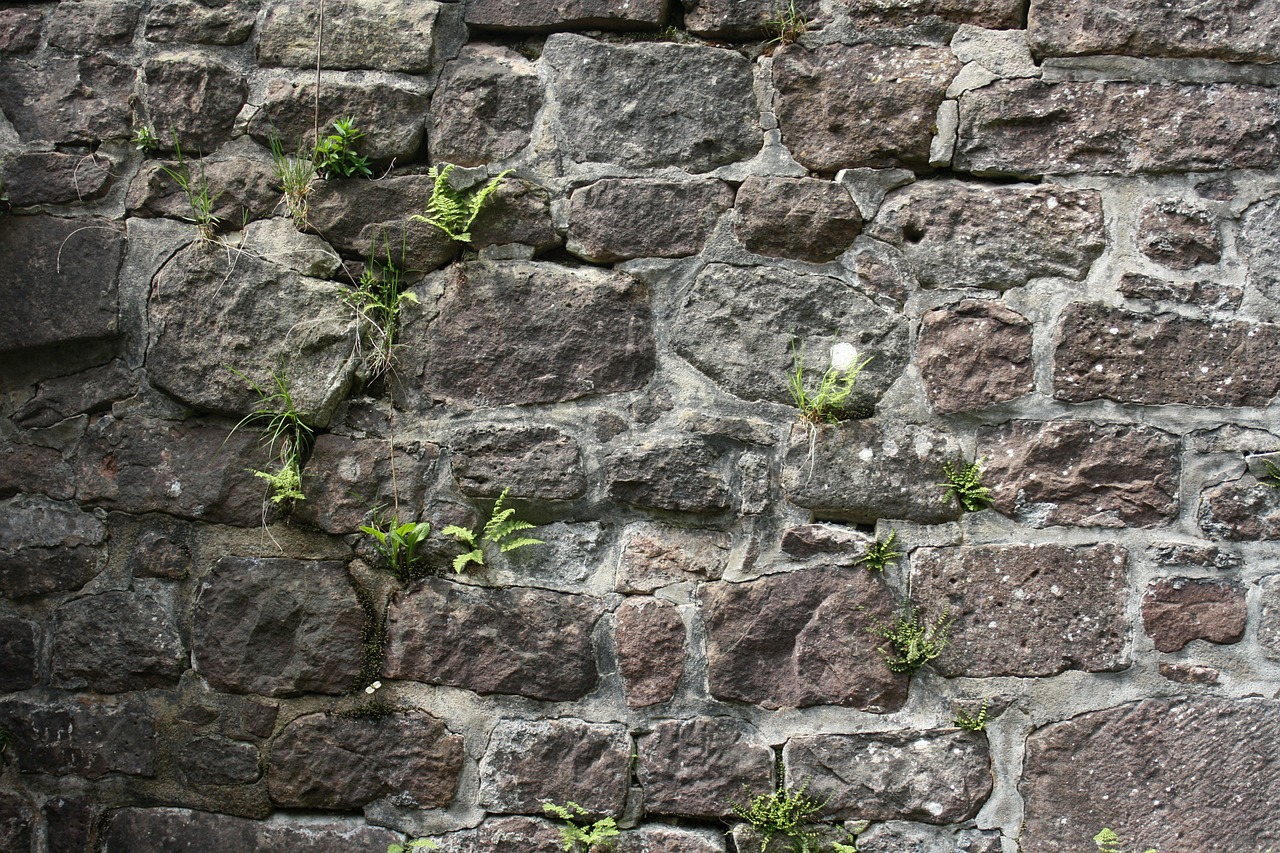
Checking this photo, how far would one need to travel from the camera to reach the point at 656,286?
219cm

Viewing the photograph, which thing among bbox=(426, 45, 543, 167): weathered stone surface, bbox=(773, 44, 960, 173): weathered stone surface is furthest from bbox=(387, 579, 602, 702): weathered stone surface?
bbox=(773, 44, 960, 173): weathered stone surface

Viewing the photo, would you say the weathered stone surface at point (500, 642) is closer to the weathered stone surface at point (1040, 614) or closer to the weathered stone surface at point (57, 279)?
the weathered stone surface at point (1040, 614)

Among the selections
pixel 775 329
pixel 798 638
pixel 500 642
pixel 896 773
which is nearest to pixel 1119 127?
pixel 775 329

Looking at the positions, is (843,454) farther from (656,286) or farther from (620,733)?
(620,733)

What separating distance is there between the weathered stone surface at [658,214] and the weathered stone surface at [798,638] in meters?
0.80

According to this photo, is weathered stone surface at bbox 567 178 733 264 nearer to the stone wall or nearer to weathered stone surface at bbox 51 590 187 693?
the stone wall

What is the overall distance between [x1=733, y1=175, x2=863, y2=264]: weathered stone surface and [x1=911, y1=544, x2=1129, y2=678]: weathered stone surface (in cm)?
79

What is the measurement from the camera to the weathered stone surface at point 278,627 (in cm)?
213

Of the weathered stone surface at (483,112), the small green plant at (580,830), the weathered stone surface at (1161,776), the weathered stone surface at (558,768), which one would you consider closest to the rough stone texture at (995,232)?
the weathered stone surface at (483,112)

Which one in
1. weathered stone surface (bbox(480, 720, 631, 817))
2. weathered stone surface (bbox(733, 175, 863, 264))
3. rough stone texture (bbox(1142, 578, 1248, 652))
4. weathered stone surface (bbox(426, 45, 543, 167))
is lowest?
weathered stone surface (bbox(480, 720, 631, 817))

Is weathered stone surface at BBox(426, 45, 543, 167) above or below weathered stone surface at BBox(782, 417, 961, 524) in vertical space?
above

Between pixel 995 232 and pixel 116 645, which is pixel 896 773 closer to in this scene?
pixel 995 232

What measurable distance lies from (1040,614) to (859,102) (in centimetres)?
122

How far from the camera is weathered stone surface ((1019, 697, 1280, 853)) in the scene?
2000mm
